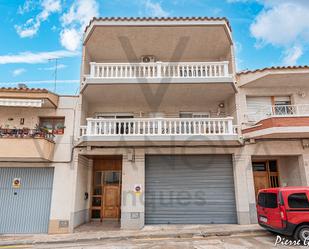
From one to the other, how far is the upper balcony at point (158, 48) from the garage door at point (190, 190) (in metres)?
4.07

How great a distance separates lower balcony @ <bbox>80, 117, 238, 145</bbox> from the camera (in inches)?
379

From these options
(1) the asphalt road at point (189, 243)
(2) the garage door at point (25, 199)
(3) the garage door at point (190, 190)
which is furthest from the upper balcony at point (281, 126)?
(2) the garage door at point (25, 199)

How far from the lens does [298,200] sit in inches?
296

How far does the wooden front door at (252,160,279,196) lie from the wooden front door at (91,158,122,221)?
7.58 meters

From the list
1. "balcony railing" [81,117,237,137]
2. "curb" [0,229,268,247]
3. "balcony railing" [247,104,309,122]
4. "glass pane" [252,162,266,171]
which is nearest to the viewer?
"curb" [0,229,268,247]

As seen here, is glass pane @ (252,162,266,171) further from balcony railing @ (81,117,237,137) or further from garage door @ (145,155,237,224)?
balcony railing @ (81,117,237,137)

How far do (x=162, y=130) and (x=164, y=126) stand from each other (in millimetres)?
276

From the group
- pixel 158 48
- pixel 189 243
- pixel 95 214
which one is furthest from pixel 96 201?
pixel 158 48

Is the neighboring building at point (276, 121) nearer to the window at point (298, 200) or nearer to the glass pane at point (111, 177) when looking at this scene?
the window at point (298, 200)

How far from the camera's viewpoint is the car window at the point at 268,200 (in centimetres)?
782

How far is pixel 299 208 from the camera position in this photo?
24.3 ft

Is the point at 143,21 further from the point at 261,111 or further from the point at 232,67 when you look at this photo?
the point at 261,111

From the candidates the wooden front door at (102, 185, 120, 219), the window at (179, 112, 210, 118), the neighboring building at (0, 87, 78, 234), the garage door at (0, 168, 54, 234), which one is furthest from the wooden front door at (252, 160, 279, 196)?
the garage door at (0, 168, 54, 234)

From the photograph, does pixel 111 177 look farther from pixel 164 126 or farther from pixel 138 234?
pixel 164 126
